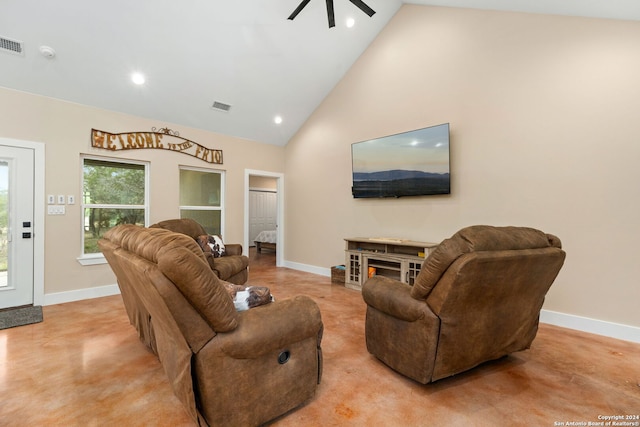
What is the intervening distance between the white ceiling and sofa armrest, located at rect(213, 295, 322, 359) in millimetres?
3545

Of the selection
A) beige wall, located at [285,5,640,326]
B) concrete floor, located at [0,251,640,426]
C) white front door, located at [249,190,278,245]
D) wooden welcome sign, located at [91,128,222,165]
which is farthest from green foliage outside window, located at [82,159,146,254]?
white front door, located at [249,190,278,245]

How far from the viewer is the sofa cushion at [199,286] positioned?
3.97ft

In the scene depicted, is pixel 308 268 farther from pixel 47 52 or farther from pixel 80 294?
pixel 47 52

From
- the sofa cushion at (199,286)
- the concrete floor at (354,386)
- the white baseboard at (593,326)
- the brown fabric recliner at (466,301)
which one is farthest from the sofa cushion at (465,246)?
the white baseboard at (593,326)

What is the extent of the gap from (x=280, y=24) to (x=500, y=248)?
3796 millimetres

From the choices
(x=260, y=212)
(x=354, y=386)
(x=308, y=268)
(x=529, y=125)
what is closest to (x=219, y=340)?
(x=354, y=386)

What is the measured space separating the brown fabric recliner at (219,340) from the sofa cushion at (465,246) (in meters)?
0.70

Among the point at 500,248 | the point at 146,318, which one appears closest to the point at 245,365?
the point at 146,318

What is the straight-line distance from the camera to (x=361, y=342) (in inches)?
99.0

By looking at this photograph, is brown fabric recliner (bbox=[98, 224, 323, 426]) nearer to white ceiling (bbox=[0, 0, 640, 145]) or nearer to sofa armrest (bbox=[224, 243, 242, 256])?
sofa armrest (bbox=[224, 243, 242, 256])

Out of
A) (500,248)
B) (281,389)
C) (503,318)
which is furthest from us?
(503,318)

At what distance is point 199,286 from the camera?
1.24m

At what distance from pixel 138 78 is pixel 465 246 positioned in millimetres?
4362

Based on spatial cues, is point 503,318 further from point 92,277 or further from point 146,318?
point 92,277
